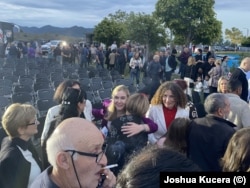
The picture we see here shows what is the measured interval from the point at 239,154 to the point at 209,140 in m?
0.99

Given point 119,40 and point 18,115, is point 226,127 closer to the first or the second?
point 18,115

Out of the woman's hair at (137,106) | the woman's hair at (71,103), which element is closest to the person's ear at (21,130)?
the woman's hair at (71,103)

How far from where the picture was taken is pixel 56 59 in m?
22.1

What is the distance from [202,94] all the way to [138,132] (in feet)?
25.5

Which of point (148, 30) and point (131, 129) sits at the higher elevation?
point (148, 30)

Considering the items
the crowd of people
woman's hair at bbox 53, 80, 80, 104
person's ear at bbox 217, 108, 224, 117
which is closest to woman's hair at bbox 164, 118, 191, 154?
the crowd of people

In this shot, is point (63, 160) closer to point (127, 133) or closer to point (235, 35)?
point (127, 133)

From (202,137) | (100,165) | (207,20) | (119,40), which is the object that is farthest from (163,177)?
(119,40)

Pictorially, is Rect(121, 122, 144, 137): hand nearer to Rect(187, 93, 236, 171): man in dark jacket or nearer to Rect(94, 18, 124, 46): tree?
Rect(187, 93, 236, 171): man in dark jacket

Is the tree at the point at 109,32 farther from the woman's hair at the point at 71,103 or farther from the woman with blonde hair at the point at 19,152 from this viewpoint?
the woman with blonde hair at the point at 19,152

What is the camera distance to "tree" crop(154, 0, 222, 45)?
2603 cm

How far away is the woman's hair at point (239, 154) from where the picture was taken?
254 centimetres

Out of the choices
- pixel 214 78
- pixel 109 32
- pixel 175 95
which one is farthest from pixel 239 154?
pixel 109 32

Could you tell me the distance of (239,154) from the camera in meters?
2.59
